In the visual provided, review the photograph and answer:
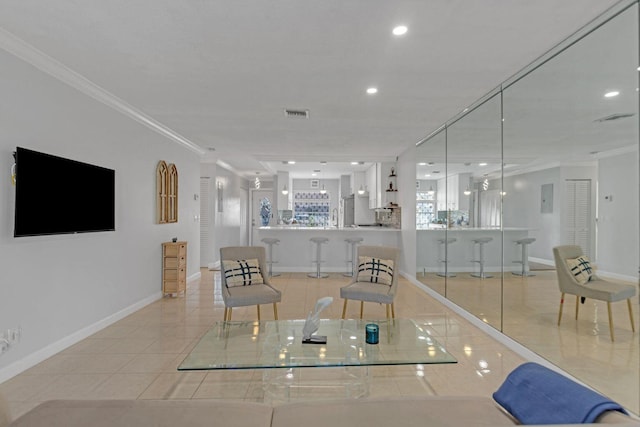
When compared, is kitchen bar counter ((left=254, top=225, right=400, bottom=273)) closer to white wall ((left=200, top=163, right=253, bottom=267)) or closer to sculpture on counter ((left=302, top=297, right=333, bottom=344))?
white wall ((left=200, top=163, right=253, bottom=267))

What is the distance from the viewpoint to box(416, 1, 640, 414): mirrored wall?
2.41 meters

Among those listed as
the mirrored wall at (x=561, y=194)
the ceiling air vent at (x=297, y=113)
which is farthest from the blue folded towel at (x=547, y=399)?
the ceiling air vent at (x=297, y=113)

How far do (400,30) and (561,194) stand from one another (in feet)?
6.46

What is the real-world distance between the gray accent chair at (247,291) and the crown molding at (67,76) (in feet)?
7.08

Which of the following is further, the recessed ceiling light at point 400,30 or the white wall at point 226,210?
the white wall at point 226,210

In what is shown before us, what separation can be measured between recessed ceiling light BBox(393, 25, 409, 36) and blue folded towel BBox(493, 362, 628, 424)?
89.1 inches

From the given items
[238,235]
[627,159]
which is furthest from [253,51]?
[238,235]

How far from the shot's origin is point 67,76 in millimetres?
3381

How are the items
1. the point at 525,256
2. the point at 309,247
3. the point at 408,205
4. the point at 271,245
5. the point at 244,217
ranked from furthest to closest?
the point at 244,217
the point at 309,247
the point at 271,245
the point at 408,205
the point at 525,256

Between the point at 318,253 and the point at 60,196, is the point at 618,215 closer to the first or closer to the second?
the point at 60,196

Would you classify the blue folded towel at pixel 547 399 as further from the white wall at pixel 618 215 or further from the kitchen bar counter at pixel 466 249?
the kitchen bar counter at pixel 466 249

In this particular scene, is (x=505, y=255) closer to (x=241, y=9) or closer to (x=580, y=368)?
(x=580, y=368)

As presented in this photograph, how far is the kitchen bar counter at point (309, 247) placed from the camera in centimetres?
793

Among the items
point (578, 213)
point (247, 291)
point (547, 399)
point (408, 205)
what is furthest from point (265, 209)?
point (547, 399)
